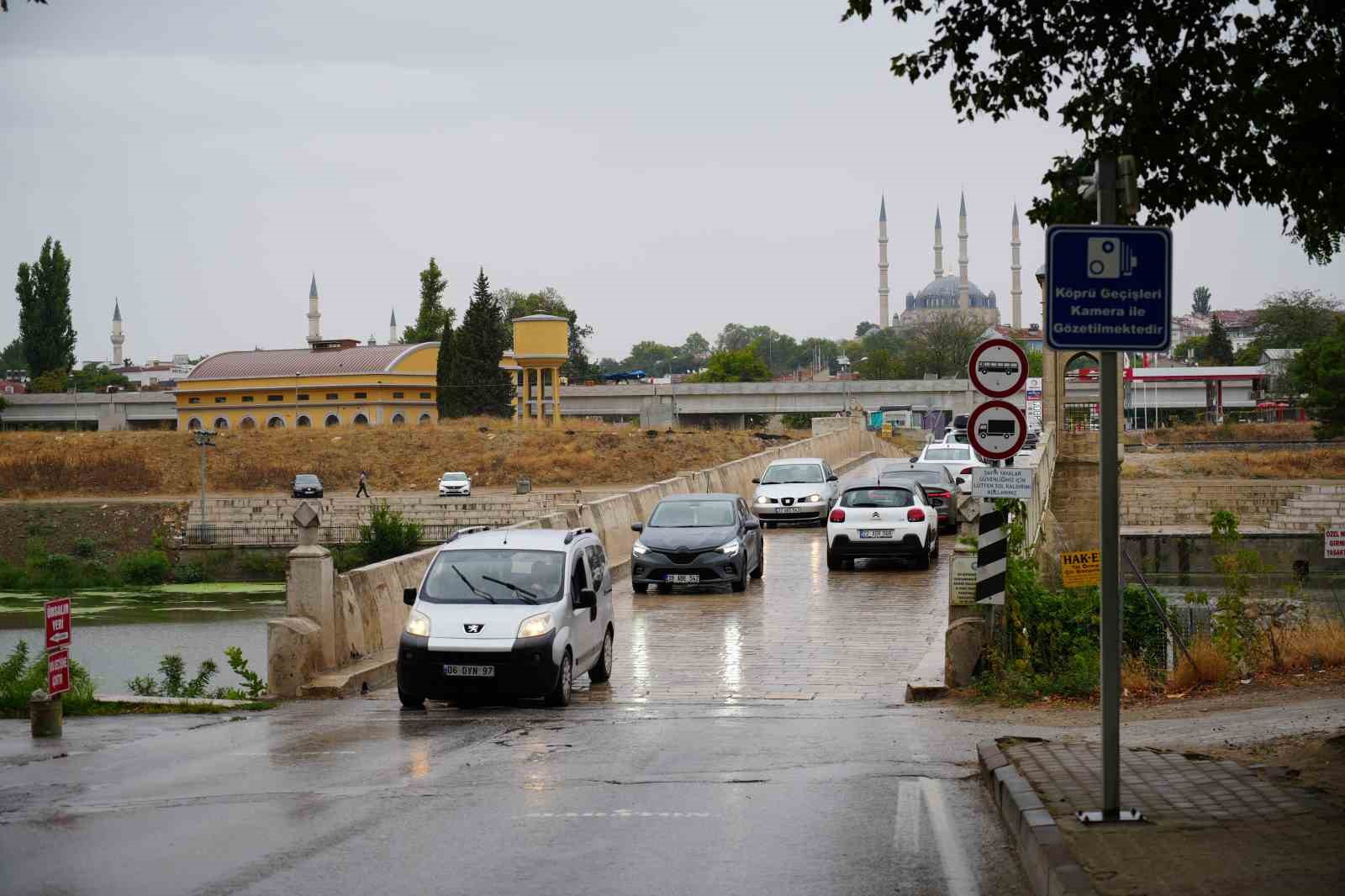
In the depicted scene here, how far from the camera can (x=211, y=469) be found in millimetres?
81500

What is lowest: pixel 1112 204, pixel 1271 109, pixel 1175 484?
pixel 1175 484

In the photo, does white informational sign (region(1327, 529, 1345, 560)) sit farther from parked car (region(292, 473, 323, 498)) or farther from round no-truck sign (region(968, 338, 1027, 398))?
parked car (region(292, 473, 323, 498))

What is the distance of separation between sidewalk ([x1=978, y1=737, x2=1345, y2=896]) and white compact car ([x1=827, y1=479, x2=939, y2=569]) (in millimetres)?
17828

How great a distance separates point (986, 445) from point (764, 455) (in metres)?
35.1

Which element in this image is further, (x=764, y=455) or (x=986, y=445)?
(x=764, y=455)

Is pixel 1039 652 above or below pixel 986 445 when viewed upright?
below

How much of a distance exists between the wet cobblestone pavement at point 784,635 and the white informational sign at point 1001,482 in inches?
95.0

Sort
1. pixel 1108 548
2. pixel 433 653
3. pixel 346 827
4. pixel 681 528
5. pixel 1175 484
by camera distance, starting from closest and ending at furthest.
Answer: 1. pixel 1108 548
2. pixel 346 827
3. pixel 433 653
4. pixel 681 528
5. pixel 1175 484

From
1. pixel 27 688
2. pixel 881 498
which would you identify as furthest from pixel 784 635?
pixel 27 688

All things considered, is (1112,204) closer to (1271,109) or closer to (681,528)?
(1271,109)

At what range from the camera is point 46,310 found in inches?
4995

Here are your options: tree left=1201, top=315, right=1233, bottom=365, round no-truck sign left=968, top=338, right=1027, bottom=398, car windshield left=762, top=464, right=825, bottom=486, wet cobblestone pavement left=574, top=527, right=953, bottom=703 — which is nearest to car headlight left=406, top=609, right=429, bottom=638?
wet cobblestone pavement left=574, top=527, right=953, bottom=703

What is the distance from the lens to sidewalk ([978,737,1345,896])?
6.23 metres

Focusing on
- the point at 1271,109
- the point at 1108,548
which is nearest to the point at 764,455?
the point at 1271,109
